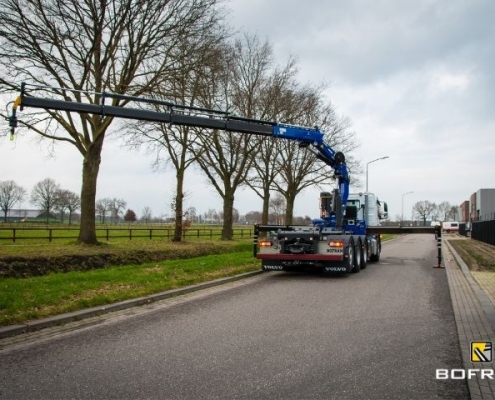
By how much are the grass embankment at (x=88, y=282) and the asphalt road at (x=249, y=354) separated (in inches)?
39.2

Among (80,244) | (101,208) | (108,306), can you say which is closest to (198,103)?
(80,244)

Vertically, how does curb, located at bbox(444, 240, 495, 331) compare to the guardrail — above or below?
below

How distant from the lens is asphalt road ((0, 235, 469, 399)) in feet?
15.8

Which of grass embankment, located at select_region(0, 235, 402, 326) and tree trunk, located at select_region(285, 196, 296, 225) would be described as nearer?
grass embankment, located at select_region(0, 235, 402, 326)

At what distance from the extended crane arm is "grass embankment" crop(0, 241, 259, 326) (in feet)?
12.3

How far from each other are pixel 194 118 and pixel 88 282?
4932 mm

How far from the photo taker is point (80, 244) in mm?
18484

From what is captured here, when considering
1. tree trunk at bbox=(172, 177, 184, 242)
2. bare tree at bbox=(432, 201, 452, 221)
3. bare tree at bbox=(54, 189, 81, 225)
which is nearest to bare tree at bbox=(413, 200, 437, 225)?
bare tree at bbox=(432, 201, 452, 221)

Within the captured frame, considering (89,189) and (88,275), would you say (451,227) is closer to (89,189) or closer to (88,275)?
(89,189)

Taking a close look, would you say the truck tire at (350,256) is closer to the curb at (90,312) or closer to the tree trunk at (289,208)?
the curb at (90,312)

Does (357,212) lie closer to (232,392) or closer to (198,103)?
(198,103)

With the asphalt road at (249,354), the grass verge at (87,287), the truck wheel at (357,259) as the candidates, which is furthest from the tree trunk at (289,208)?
the asphalt road at (249,354)

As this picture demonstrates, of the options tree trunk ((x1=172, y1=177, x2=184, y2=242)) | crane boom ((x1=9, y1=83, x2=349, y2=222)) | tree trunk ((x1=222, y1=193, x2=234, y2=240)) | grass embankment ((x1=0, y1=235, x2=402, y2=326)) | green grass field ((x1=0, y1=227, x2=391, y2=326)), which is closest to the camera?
green grass field ((x1=0, y1=227, x2=391, y2=326))

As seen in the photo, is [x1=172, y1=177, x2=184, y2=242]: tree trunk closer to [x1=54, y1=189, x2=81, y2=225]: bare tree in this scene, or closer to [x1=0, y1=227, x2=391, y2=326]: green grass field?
[x1=0, y1=227, x2=391, y2=326]: green grass field
